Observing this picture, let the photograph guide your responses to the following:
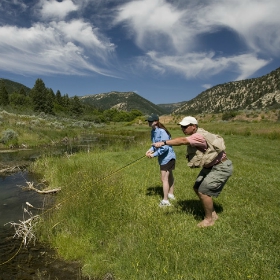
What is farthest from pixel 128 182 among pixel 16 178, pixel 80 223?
pixel 16 178

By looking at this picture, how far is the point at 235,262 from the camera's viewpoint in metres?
4.36

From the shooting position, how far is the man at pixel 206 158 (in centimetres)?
522

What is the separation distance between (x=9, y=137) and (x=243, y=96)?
135 m

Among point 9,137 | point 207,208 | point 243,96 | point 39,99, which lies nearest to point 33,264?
point 207,208

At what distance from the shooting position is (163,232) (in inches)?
215

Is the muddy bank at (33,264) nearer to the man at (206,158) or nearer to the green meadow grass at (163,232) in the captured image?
the green meadow grass at (163,232)

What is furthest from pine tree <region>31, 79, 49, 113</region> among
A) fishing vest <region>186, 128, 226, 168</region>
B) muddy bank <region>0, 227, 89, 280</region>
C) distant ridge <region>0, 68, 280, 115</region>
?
fishing vest <region>186, 128, 226, 168</region>

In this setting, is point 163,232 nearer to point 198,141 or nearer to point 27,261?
point 198,141

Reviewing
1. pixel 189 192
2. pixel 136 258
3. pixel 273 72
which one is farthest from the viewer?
pixel 273 72

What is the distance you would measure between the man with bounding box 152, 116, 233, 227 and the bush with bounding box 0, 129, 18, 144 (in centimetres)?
2222

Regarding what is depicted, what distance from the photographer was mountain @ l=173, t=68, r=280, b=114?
11035 centimetres

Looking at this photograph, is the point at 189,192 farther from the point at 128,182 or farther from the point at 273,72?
the point at 273,72

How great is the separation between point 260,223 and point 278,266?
1.58 meters

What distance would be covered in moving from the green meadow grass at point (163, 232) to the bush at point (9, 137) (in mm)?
17399
